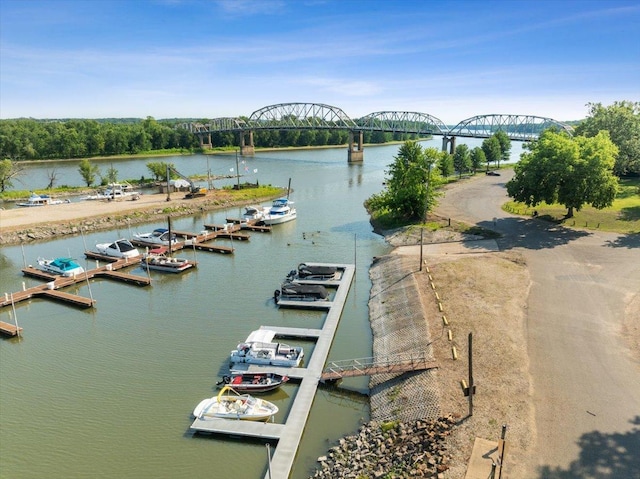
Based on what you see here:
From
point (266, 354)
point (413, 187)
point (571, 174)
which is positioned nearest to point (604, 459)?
Answer: point (266, 354)

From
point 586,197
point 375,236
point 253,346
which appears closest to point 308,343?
point 253,346

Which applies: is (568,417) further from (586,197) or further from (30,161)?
(30,161)

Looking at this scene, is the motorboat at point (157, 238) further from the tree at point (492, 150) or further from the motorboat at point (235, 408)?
the tree at point (492, 150)

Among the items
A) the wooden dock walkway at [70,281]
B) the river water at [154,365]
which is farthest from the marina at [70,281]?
the river water at [154,365]

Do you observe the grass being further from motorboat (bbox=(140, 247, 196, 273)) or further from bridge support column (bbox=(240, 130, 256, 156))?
bridge support column (bbox=(240, 130, 256, 156))

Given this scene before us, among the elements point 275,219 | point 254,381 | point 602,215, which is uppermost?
point 602,215

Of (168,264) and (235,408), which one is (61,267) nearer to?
(168,264)
